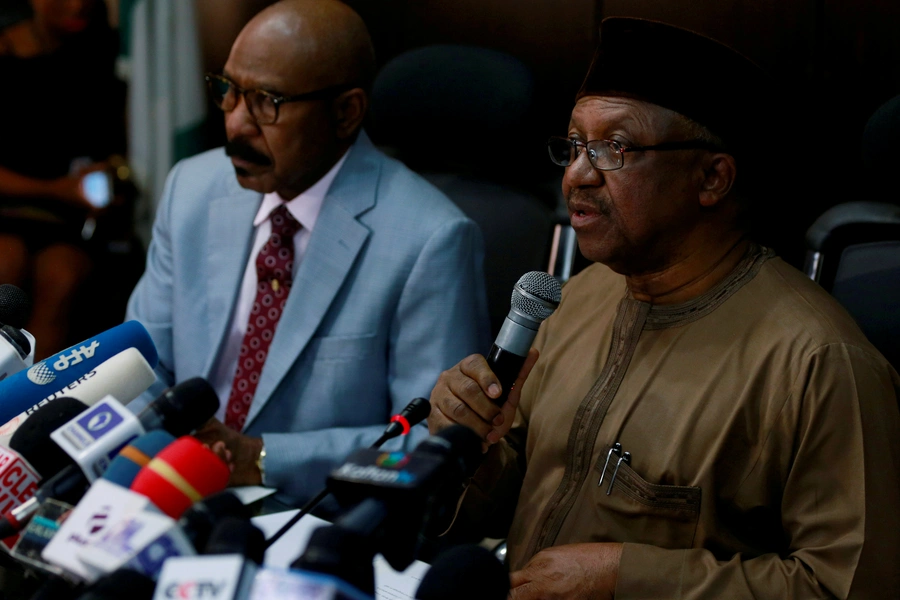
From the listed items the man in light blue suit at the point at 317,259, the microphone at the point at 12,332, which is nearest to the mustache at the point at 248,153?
the man in light blue suit at the point at 317,259

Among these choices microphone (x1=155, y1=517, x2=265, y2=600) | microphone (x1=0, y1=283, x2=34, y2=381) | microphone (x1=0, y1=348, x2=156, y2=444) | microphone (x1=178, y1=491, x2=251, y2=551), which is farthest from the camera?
microphone (x1=0, y1=283, x2=34, y2=381)

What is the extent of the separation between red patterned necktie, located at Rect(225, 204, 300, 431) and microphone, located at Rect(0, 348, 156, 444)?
84 cm

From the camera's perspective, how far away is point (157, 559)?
2.14 ft

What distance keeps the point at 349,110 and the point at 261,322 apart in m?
0.47

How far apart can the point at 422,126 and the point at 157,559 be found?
4.57ft

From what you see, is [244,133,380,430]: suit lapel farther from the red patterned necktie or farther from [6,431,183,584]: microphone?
[6,431,183,584]: microphone

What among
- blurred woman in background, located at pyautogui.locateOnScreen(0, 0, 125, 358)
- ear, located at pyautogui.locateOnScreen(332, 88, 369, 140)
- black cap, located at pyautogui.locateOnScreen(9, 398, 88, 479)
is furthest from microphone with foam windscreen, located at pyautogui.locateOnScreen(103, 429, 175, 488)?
blurred woman in background, located at pyautogui.locateOnScreen(0, 0, 125, 358)

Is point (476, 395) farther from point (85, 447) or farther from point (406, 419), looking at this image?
point (85, 447)

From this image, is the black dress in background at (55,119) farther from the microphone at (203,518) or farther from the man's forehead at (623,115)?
the microphone at (203,518)

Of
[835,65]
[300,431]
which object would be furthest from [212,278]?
[835,65]

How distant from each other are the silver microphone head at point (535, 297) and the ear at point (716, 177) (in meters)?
0.29

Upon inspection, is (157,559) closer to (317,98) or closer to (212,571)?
(212,571)

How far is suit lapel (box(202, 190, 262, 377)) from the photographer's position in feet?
6.00

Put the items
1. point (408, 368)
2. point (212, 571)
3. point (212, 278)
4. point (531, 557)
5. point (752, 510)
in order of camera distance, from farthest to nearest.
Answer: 1. point (212, 278)
2. point (408, 368)
3. point (531, 557)
4. point (752, 510)
5. point (212, 571)
